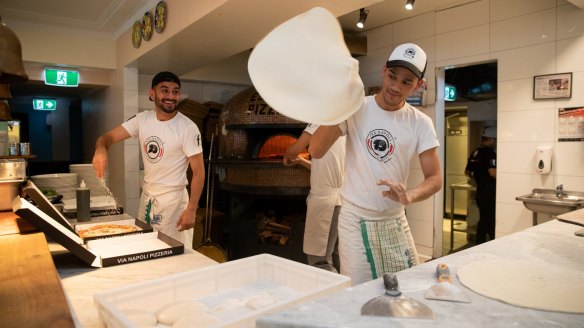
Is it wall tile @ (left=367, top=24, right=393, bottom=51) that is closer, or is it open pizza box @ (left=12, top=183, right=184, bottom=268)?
open pizza box @ (left=12, top=183, right=184, bottom=268)

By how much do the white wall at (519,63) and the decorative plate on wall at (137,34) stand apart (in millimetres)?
3193

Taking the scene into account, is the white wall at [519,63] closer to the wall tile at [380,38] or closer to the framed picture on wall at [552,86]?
the framed picture on wall at [552,86]

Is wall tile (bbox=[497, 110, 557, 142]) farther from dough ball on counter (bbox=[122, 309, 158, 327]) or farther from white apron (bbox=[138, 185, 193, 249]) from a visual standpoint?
dough ball on counter (bbox=[122, 309, 158, 327])

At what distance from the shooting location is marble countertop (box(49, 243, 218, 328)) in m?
1.25

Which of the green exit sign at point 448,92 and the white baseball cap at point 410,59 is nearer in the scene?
the white baseball cap at point 410,59

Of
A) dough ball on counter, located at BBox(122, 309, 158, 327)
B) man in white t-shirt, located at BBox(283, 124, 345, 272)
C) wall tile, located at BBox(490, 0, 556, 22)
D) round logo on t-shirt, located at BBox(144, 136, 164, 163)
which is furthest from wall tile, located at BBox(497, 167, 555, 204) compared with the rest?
dough ball on counter, located at BBox(122, 309, 158, 327)

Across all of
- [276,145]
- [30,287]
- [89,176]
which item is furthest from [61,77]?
[30,287]

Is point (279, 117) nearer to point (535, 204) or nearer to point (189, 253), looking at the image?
point (535, 204)

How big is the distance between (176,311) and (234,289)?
0.25 meters

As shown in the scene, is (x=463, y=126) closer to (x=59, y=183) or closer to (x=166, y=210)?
(x=166, y=210)

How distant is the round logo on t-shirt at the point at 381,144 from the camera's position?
1.98 metres

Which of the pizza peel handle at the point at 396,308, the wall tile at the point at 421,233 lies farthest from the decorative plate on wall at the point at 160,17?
the pizza peel handle at the point at 396,308

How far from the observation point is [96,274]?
150 centimetres

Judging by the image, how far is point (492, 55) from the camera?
4.03m
